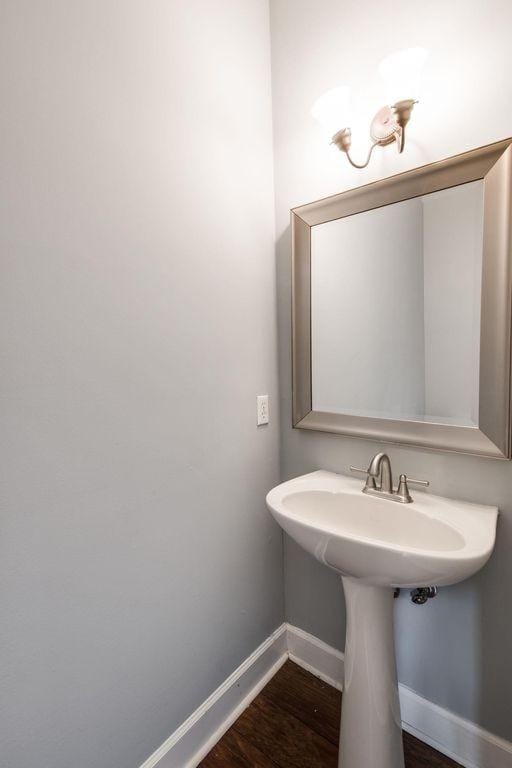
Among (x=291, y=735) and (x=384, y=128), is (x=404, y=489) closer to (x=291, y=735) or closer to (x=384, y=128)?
(x=291, y=735)

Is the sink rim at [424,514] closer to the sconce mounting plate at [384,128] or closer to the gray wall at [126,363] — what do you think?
the gray wall at [126,363]

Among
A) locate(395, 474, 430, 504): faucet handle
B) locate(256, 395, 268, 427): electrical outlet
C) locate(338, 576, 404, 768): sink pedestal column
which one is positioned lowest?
locate(338, 576, 404, 768): sink pedestal column

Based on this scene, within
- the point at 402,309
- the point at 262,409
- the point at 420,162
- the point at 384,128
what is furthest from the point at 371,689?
the point at 384,128

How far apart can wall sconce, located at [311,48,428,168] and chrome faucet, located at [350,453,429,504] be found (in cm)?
94

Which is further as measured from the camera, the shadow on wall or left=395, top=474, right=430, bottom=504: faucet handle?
the shadow on wall

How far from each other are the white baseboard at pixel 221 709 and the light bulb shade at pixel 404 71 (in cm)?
196

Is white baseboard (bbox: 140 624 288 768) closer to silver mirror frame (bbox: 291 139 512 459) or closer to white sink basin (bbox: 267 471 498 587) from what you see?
white sink basin (bbox: 267 471 498 587)

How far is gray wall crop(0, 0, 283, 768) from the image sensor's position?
0.76 meters

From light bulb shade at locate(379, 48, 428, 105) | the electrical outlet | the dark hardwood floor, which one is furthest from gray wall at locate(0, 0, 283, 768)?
light bulb shade at locate(379, 48, 428, 105)

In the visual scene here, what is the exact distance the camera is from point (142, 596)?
1.00 meters

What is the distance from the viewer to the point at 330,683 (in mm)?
1411

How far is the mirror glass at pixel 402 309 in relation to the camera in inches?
41.3

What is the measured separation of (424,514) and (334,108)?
1.27 meters

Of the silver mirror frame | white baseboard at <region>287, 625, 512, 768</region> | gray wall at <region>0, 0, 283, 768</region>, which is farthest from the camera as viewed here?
white baseboard at <region>287, 625, 512, 768</region>
